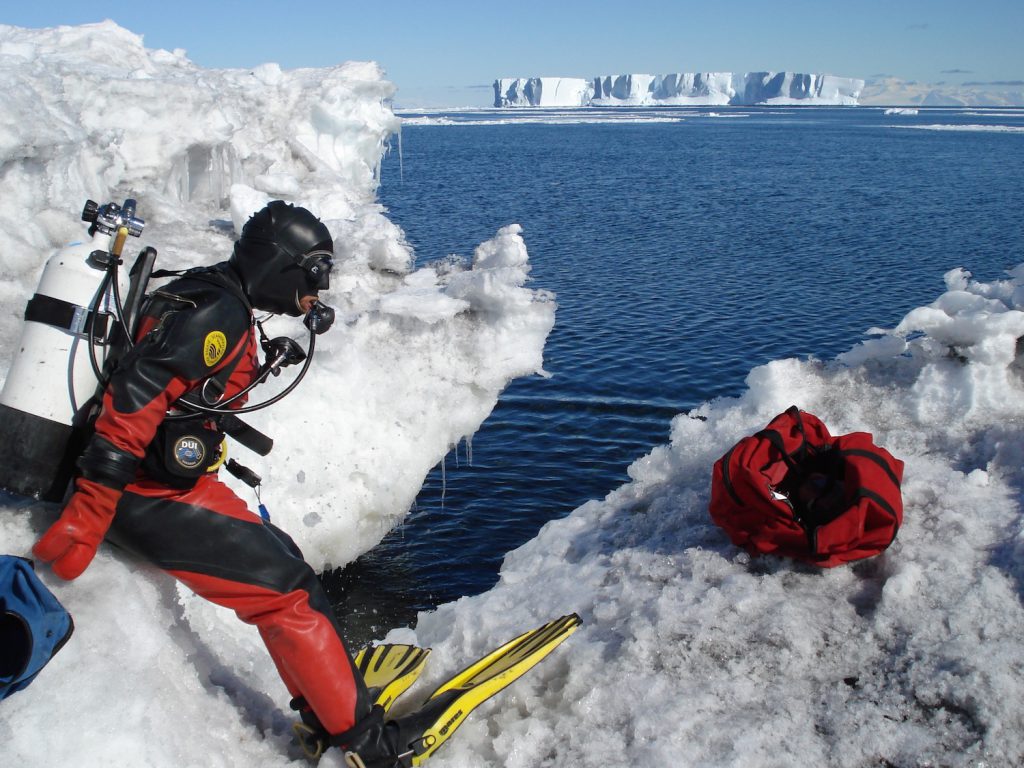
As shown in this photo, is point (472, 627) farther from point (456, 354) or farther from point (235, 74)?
point (235, 74)

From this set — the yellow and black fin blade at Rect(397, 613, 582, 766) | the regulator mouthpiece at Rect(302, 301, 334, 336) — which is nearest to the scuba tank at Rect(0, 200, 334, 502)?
the regulator mouthpiece at Rect(302, 301, 334, 336)

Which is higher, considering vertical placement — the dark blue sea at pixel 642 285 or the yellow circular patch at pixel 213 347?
the yellow circular patch at pixel 213 347

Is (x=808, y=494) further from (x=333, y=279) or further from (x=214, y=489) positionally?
(x=333, y=279)

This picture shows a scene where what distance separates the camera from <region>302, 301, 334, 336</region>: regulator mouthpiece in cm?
426

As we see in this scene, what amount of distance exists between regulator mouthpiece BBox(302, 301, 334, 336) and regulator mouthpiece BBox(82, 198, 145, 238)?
0.88m

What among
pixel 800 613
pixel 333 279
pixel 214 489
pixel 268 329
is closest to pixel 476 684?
pixel 214 489

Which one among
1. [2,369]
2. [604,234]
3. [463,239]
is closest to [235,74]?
[463,239]

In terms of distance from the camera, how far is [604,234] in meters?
32.4

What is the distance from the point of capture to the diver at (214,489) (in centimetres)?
353

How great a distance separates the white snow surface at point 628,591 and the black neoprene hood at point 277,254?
1.52 meters

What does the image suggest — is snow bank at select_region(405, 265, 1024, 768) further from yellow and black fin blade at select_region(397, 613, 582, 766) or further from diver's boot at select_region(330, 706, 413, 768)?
diver's boot at select_region(330, 706, 413, 768)

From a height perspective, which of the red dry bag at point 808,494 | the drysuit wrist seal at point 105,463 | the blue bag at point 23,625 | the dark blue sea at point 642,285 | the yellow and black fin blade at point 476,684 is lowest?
the dark blue sea at point 642,285

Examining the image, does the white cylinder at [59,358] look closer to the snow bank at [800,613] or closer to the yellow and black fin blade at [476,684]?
the yellow and black fin blade at [476,684]

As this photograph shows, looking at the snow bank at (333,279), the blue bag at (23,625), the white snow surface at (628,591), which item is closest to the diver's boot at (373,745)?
the white snow surface at (628,591)
